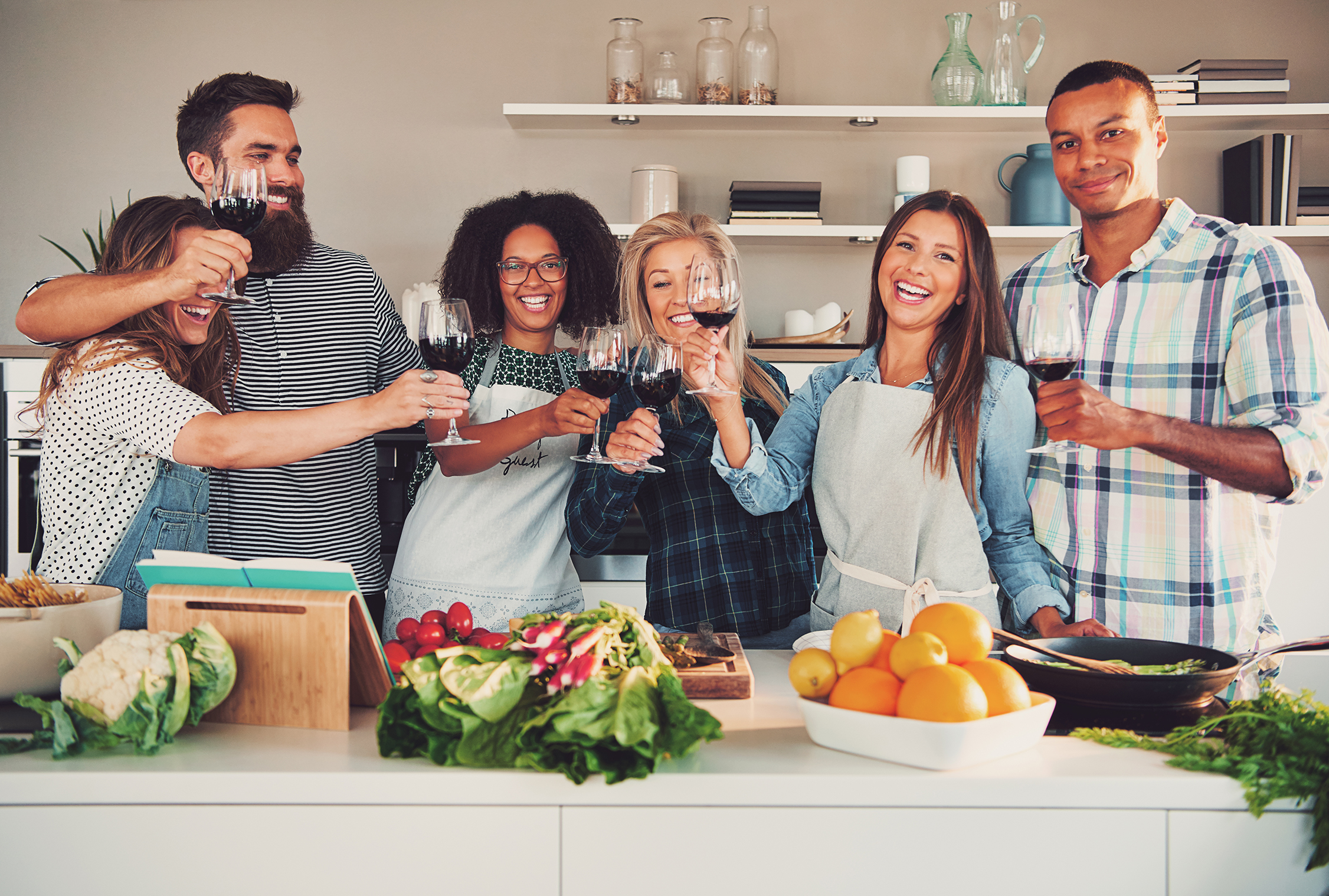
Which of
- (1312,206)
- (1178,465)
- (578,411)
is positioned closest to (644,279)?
(578,411)

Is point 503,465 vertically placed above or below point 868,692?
above

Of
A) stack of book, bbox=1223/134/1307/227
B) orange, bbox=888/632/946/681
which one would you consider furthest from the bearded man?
stack of book, bbox=1223/134/1307/227

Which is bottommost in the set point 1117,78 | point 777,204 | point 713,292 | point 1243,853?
point 1243,853

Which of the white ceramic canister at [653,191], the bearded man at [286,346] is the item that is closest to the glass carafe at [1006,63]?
the white ceramic canister at [653,191]

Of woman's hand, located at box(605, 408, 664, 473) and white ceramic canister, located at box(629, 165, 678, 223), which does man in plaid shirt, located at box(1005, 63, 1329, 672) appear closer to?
woman's hand, located at box(605, 408, 664, 473)

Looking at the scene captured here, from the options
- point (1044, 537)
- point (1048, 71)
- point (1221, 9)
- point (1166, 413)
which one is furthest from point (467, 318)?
point (1221, 9)

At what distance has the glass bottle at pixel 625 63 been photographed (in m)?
3.24

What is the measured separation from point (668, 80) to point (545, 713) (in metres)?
2.84

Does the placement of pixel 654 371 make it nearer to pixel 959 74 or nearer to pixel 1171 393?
pixel 1171 393

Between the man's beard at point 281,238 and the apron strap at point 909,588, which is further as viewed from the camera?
the man's beard at point 281,238

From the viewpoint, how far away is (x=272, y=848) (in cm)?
91

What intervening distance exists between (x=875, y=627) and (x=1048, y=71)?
123 inches

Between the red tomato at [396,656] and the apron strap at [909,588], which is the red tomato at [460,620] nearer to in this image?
the red tomato at [396,656]

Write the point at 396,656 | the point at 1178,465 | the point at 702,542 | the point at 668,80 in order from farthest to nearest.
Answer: the point at 668,80 < the point at 702,542 < the point at 1178,465 < the point at 396,656
